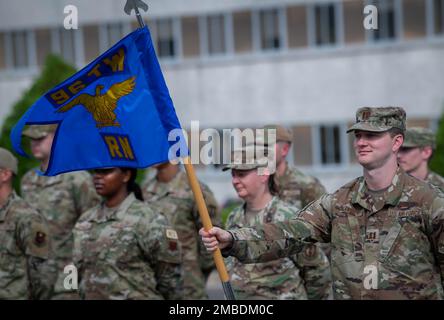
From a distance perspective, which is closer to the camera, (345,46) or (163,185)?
(163,185)

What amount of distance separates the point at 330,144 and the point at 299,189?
54.1ft

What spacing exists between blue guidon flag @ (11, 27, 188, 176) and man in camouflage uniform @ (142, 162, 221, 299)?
2700 millimetres

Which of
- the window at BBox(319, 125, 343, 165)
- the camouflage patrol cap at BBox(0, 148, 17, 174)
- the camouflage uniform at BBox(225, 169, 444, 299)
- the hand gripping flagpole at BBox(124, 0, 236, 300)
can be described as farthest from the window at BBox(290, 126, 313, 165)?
the hand gripping flagpole at BBox(124, 0, 236, 300)

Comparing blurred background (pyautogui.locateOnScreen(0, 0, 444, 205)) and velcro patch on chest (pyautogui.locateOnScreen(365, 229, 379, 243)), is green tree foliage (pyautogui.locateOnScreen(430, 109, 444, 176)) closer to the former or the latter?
blurred background (pyautogui.locateOnScreen(0, 0, 444, 205))

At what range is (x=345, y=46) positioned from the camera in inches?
989

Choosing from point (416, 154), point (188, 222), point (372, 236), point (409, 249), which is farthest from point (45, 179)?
point (409, 249)

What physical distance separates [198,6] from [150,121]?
19.9 metres

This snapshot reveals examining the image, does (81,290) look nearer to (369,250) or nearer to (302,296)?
(302,296)

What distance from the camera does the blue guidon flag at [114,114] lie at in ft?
20.6

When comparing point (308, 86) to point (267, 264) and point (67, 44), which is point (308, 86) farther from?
point (267, 264)

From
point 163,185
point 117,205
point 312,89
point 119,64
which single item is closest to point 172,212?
point 163,185

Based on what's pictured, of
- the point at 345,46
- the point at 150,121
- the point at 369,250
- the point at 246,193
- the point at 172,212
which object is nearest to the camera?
the point at 369,250

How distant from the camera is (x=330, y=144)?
2561cm

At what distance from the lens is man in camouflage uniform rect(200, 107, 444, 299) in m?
5.84
